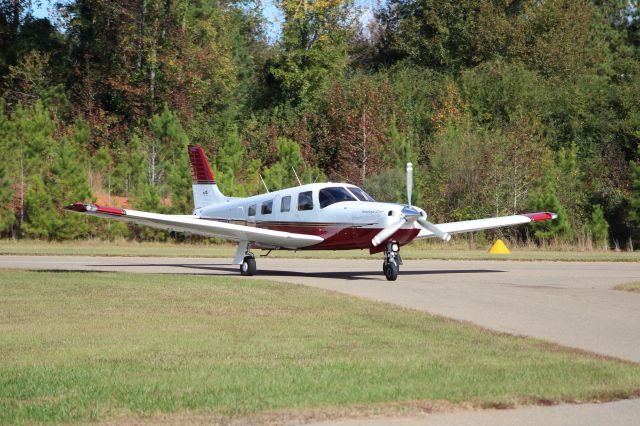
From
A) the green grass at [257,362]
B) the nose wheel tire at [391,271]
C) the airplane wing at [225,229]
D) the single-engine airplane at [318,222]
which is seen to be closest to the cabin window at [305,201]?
the single-engine airplane at [318,222]

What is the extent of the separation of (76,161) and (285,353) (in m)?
32.9

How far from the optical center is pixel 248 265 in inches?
960

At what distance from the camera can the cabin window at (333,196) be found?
2316 cm

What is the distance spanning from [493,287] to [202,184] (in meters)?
11.2

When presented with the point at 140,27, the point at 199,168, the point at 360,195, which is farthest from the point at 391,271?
the point at 140,27

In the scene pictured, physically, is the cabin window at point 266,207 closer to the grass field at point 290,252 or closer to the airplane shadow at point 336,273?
the airplane shadow at point 336,273

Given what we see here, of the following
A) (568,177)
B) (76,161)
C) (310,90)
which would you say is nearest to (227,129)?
(310,90)

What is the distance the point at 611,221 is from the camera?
44.0 metres

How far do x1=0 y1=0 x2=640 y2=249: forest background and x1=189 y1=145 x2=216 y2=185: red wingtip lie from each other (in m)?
11.8

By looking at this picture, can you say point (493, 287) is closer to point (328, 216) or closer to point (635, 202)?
point (328, 216)

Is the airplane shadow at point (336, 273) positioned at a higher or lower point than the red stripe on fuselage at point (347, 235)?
lower

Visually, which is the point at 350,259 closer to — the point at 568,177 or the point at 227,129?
the point at 568,177

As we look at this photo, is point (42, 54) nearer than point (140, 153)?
No

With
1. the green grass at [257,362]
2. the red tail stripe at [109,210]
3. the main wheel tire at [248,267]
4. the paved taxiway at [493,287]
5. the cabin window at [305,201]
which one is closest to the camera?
the green grass at [257,362]
